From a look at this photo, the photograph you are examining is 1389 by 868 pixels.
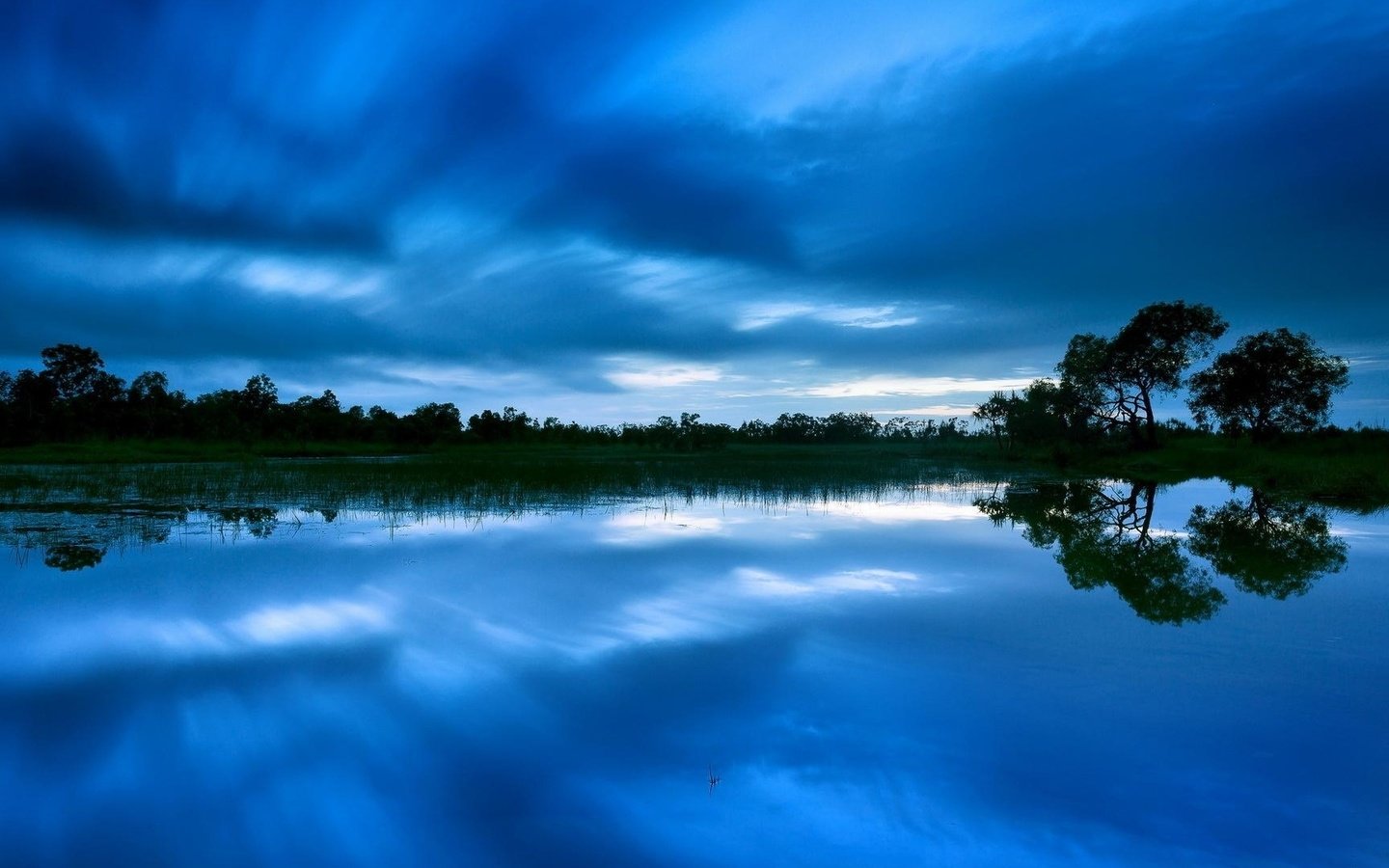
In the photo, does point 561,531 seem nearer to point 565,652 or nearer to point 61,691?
point 565,652

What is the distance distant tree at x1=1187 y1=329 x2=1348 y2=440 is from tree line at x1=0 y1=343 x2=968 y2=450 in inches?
1648

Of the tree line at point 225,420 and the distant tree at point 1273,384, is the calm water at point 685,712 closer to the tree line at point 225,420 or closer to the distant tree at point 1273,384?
the distant tree at point 1273,384

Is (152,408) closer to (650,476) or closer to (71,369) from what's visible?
(71,369)

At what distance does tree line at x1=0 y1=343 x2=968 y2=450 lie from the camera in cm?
6334

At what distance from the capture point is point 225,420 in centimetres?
6762

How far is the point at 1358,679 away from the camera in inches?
247

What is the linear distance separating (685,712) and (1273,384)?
46485 mm

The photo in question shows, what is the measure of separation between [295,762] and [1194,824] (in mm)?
5655

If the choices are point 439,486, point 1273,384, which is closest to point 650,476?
point 439,486

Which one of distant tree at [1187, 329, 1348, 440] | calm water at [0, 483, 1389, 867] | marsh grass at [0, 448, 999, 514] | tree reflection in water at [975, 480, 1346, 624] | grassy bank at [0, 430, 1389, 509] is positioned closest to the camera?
calm water at [0, 483, 1389, 867]

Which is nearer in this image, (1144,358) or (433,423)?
(1144,358)

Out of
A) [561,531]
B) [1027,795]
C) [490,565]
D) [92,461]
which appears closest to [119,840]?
[1027,795]

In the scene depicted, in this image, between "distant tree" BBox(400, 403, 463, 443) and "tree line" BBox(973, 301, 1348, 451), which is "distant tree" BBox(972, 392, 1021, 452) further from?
"distant tree" BBox(400, 403, 463, 443)

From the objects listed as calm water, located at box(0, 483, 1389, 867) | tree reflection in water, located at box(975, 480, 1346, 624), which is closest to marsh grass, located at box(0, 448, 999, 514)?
tree reflection in water, located at box(975, 480, 1346, 624)
